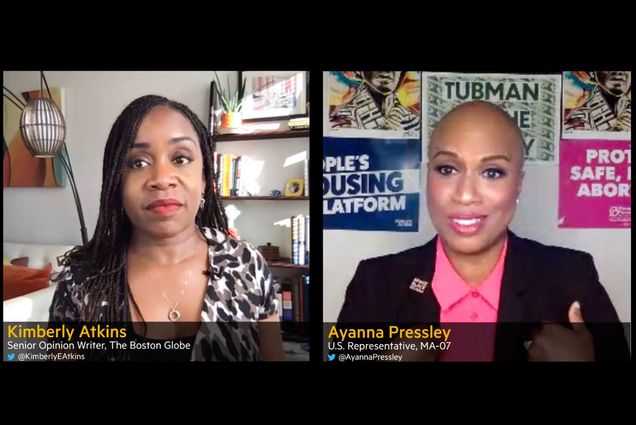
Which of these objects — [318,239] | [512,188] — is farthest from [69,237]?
[512,188]

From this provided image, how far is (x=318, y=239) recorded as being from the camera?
209 centimetres

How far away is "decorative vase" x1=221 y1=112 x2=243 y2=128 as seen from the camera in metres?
2.02

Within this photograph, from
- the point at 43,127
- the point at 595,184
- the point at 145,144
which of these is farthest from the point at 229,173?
the point at 595,184

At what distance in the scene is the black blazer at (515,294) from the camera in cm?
206

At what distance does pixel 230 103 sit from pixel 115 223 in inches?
26.7

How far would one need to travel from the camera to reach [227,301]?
2021 millimetres

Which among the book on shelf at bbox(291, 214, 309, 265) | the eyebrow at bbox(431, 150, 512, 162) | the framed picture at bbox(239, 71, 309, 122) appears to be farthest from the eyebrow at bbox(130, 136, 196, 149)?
the eyebrow at bbox(431, 150, 512, 162)

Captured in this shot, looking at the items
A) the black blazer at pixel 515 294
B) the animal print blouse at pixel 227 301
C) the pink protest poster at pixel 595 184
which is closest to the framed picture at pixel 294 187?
the animal print blouse at pixel 227 301

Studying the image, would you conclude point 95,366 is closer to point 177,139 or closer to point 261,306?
point 261,306

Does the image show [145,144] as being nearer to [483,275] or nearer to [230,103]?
[230,103]

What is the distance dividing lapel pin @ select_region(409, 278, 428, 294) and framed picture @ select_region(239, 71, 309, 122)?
0.85m

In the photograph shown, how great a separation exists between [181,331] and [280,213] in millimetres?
631

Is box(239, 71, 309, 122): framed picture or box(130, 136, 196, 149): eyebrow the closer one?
box(130, 136, 196, 149): eyebrow

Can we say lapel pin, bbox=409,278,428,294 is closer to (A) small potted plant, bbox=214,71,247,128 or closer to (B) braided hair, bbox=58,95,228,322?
(B) braided hair, bbox=58,95,228,322
